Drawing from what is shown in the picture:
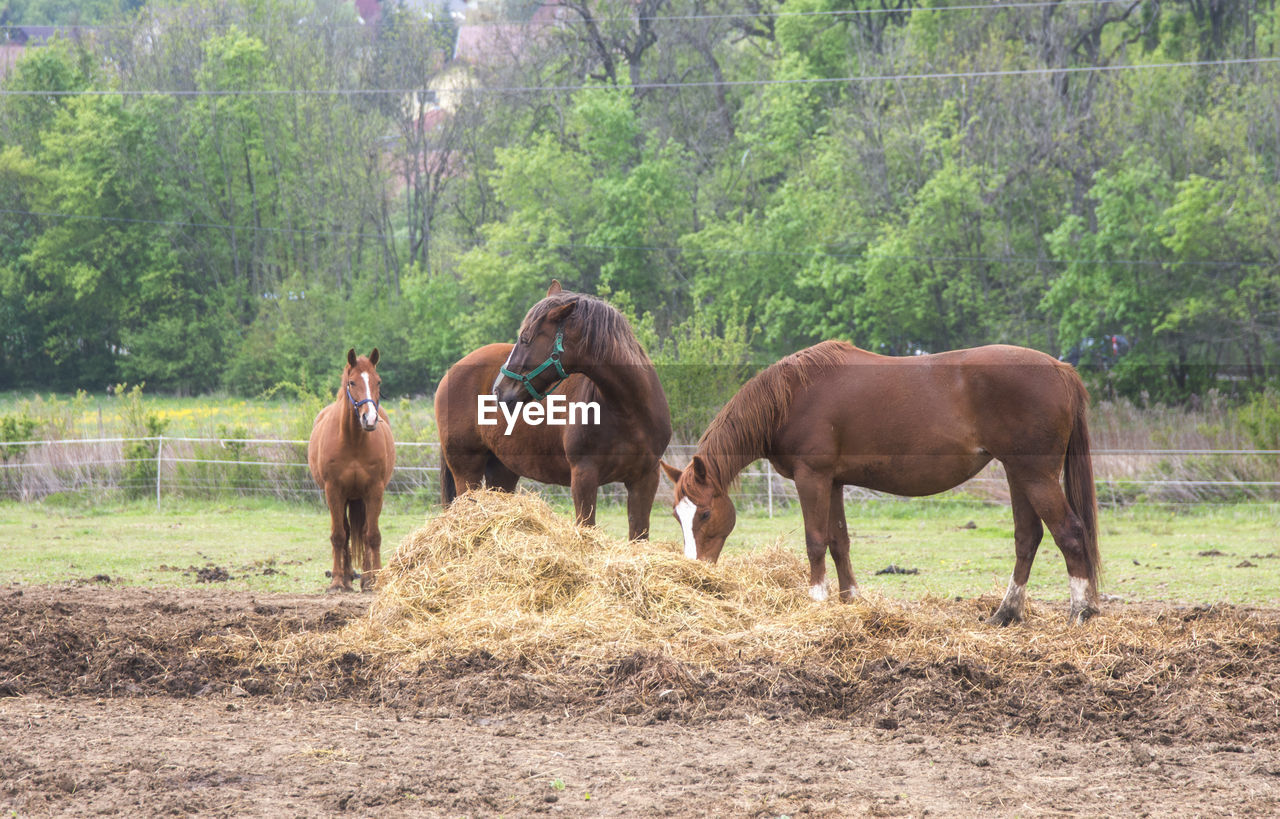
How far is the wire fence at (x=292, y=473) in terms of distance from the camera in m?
13.6

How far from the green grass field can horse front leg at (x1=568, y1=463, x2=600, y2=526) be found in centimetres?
221

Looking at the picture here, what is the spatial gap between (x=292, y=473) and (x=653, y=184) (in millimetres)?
18094

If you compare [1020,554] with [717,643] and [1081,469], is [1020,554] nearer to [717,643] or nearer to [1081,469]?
[1081,469]

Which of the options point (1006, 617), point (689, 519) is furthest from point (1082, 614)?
point (689, 519)

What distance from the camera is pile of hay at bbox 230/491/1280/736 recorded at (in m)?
4.70

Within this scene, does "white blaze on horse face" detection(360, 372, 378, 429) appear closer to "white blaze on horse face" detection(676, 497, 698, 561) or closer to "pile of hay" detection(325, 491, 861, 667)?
"pile of hay" detection(325, 491, 861, 667)

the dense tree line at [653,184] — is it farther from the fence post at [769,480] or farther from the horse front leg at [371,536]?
the horse front leg at [371,536]

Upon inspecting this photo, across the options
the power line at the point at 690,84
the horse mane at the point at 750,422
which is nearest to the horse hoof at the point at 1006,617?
the horse mane at the point at 750,422

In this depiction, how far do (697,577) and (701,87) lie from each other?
29475 mm

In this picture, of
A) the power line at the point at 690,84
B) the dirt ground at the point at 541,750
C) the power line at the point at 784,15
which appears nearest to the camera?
A: the dirt ground at the point at 541,750

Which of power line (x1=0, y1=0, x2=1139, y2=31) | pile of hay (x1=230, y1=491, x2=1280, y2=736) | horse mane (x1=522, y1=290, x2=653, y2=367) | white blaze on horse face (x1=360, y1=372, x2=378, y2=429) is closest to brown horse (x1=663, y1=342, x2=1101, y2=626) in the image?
pile of hay (x1=230, y1=491, x2=1280, y2=736)

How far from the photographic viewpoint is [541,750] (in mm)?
4141

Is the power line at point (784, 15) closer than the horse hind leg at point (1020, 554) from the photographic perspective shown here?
No

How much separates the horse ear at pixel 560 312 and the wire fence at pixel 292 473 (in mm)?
7810
